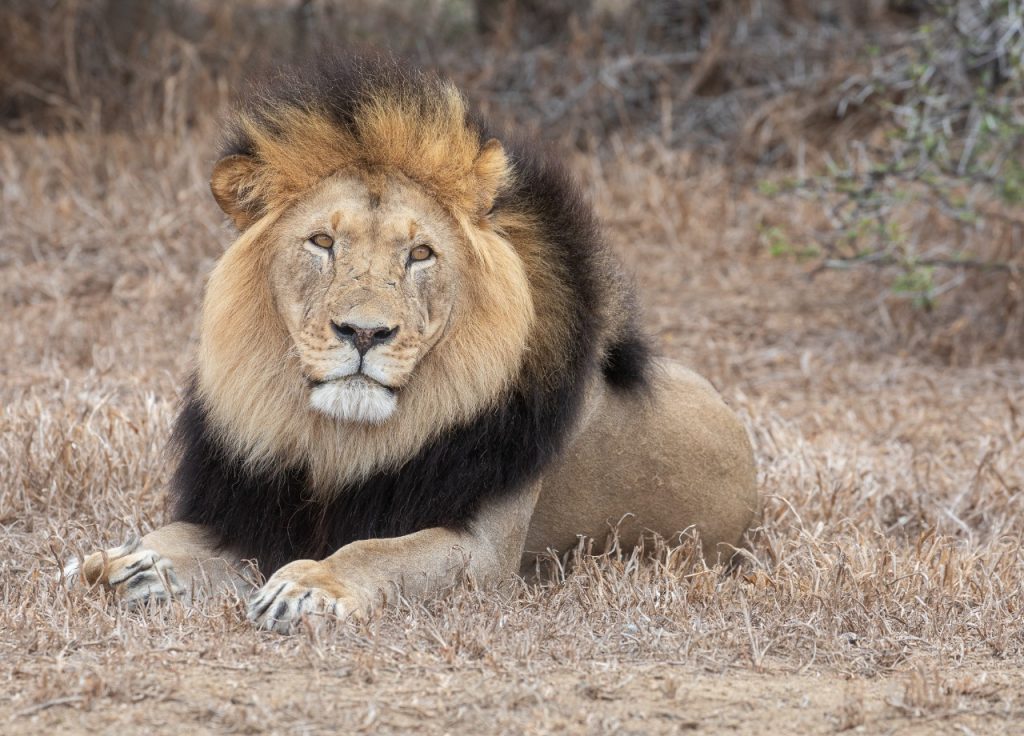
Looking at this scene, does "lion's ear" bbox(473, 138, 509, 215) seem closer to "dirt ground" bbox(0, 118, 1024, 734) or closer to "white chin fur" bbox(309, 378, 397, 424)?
"white chin fur" bbox(309, 378, 397, 424)

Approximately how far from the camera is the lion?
3674mm

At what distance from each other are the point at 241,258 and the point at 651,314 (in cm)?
513

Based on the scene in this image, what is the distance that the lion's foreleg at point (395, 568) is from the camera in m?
3.52

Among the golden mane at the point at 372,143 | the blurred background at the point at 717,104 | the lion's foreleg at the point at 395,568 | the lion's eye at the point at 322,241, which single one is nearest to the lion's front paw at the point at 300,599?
the lion's foreleg at the point at 395,568

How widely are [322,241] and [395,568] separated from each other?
2.73 feet

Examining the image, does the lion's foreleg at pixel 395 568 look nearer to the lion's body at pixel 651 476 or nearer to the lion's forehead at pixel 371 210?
the lion's body at pixel 651 476

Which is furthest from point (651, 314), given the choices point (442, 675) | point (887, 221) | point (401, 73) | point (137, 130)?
point (442, 675)

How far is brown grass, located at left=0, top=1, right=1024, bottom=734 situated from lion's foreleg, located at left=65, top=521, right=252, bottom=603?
9cm

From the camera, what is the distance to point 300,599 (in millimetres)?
3510

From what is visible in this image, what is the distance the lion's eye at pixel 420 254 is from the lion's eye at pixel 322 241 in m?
0.20

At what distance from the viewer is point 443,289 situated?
3768mm

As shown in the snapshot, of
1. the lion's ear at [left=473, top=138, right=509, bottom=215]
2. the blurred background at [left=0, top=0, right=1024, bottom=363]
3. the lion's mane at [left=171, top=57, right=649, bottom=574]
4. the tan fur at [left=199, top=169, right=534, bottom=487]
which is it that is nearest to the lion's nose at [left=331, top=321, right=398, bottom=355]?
the tan fur at [left=199, top=169, right=534, bottom=487]

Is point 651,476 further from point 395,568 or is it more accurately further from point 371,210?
point 371,210

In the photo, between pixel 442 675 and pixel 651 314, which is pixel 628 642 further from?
pixel 651 314
